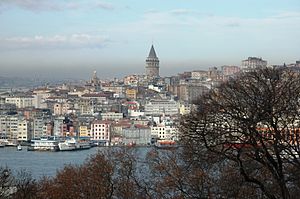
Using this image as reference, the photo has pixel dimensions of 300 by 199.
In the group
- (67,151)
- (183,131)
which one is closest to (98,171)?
(183,131)

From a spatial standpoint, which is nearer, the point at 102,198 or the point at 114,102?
the point at 102,198

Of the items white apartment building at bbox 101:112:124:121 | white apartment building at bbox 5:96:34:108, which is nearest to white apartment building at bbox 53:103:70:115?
white apartment building at bbox 5:96:34:108

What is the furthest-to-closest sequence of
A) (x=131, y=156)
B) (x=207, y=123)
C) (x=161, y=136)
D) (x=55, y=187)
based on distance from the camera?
(x=161, y=136), (x=131, y=156), (x=55, y=187), (x=207, y=123)

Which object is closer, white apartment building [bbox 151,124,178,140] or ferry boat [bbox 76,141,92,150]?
ferry boat [bbox 76,141,92,150]

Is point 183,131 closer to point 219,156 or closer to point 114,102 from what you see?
point 219,156

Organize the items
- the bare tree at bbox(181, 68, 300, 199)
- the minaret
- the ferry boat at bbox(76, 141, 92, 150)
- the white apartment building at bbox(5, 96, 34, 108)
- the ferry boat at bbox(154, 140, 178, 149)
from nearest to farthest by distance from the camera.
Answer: the bare tree at bbox(181, 68, 300, 199) < the ferry boat at bbox(154, 140, 178, 149) < the ferry boat at bbox(76, 141, 92, 150) < the white apartment building at bbox(5, 96, 34, 108) < the minaret

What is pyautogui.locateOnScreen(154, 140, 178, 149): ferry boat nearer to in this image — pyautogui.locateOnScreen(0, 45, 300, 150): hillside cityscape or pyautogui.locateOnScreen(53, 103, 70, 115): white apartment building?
pyautogui.locateOnScreen(0, 45, 300, 150): hillside cityscape

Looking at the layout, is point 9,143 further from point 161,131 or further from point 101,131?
point 161,131

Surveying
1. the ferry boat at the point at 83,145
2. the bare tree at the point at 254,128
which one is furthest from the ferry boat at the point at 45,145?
the bare tree at the point at 254,128
